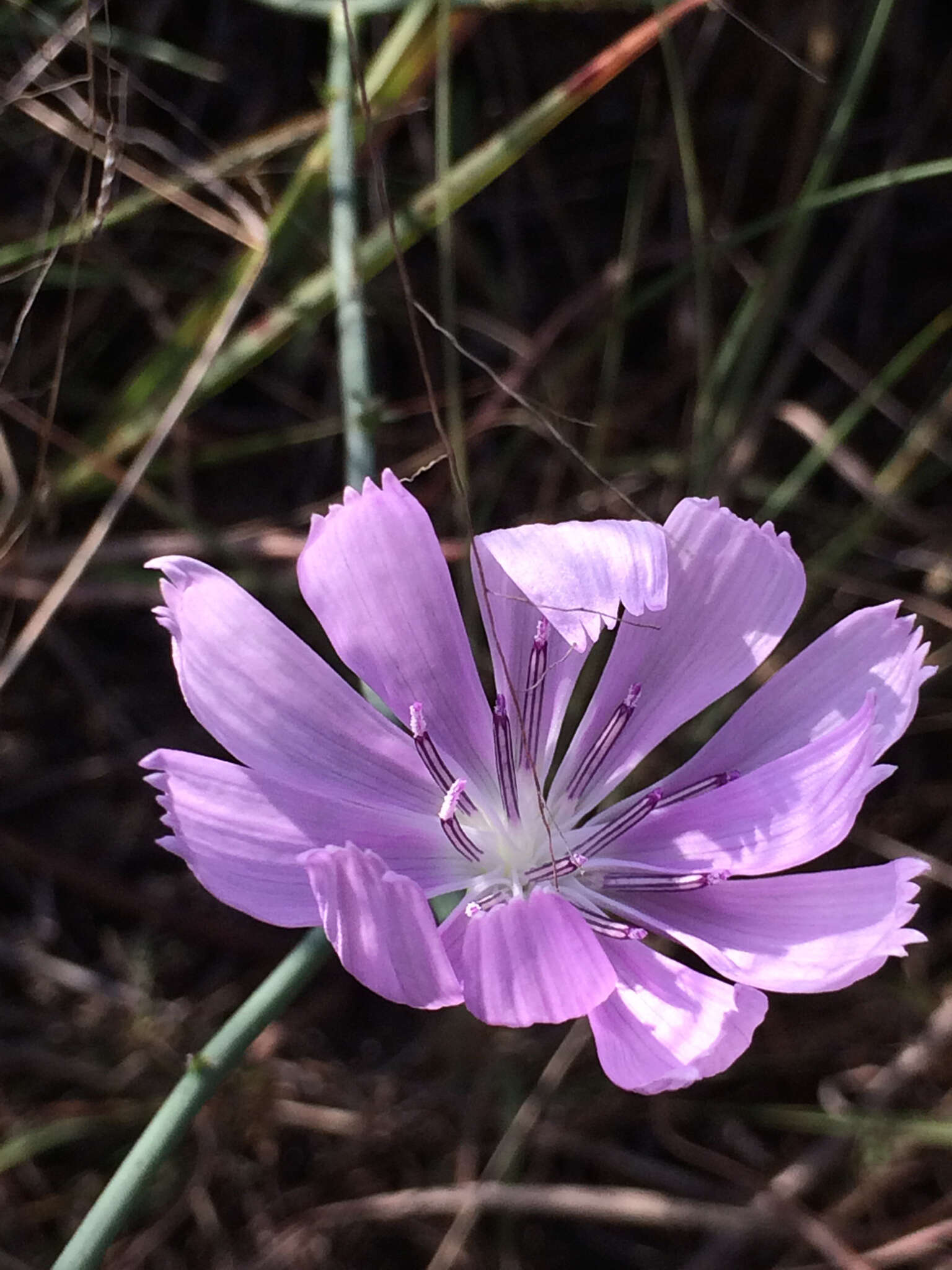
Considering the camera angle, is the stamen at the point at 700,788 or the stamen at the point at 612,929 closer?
the stamen at the point at 612,929

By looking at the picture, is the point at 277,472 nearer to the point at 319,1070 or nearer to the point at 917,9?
the point at 319,1070

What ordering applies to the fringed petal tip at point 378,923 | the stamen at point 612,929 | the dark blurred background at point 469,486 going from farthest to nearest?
the dark blurred background at point 469,486 < the stamen at point 612,929 < the fringed petal tip at point 378,923

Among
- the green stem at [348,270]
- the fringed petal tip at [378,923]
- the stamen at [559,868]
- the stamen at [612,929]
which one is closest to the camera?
the fringed petal tip at [378,923]

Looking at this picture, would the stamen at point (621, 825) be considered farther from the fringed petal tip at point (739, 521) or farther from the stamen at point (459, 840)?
the fringed petal tip at point (739, 521)

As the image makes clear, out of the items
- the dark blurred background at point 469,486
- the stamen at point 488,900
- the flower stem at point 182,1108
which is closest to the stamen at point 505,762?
the stamen at point 488,900

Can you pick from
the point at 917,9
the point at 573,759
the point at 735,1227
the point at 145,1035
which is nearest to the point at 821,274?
the point at 917,9

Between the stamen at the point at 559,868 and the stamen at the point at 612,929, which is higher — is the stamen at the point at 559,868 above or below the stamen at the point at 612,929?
above

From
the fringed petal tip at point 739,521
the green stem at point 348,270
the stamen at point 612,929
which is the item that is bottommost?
the stamen at point 612,929

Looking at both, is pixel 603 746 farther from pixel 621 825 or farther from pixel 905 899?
pixel 905 899
